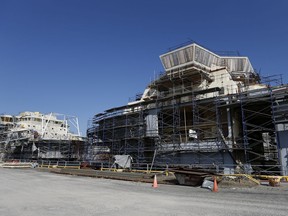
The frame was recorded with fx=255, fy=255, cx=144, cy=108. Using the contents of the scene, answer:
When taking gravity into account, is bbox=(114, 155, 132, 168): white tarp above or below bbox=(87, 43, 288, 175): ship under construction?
below

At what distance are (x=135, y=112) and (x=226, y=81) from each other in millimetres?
13478

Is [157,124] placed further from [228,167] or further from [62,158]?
[62,158]

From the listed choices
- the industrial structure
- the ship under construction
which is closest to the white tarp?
the ship under construction

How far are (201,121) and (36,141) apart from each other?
34.5 metres

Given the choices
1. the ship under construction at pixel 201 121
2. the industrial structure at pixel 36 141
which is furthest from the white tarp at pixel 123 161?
the industrial structure at pixel 36 141

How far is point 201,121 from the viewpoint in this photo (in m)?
33.5

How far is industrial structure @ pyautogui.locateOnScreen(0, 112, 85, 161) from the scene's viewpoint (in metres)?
50.5

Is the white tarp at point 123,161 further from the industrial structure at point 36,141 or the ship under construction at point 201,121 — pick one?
the industrial structure at point 36,141

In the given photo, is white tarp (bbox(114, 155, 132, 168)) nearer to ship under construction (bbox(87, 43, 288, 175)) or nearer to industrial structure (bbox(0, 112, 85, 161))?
ship under construction (bbox(87, 43, 288, 175))

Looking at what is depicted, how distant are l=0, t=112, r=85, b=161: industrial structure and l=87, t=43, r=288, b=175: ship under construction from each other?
9481 millimetres

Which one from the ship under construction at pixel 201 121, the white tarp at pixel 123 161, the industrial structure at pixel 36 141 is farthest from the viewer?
the industrial structure at pixel 36 141

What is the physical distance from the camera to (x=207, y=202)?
10883 mm

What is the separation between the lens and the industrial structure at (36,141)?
50.5 m

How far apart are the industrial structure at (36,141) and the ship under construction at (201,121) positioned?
9.48 metres
